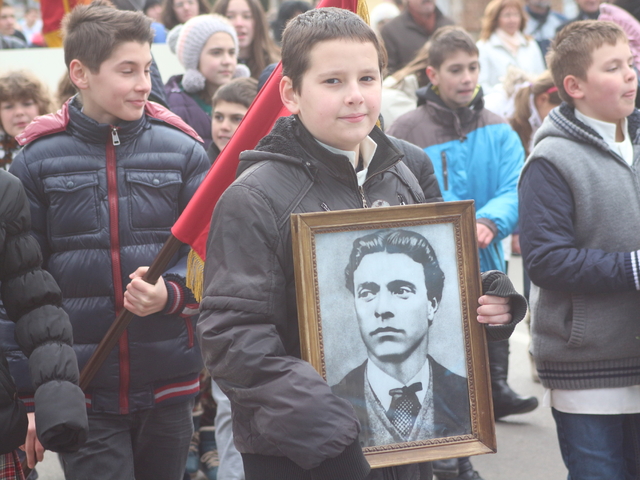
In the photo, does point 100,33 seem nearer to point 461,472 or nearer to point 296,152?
point 296,152

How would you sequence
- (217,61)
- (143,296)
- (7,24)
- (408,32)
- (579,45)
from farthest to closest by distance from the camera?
(7,24)
(408,32)
(217,61)
(579,45)
(143,296)

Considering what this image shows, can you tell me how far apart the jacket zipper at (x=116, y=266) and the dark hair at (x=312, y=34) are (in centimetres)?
126

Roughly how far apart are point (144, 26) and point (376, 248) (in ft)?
5.70

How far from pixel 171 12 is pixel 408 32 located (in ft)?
8.49

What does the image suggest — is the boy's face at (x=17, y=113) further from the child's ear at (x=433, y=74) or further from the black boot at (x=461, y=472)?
the black boot at (x=461, y=472)

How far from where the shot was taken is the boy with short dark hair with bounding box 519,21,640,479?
333 cm

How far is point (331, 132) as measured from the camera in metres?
2.31

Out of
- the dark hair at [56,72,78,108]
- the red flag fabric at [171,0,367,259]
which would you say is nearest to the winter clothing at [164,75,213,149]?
the dark hair at [56,72,78,108]

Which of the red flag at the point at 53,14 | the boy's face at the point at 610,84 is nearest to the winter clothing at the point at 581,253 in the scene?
the boy's face at the point at 610,84

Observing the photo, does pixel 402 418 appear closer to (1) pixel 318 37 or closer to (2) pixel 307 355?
(2) pixel 307 355

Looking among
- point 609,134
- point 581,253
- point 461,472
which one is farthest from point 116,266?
point 461,472

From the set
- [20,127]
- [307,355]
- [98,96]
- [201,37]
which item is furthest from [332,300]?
[201,37]

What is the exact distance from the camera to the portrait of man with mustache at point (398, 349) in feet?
7.45

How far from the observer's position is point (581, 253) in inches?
130
